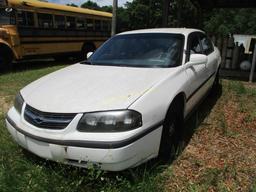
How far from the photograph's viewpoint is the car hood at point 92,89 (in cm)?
284

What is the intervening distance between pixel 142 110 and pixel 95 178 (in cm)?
76

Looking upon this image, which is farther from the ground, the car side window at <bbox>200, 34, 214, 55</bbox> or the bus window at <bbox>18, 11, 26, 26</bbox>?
the bus window at <bbox>18, 11, 26, 26</bbox>

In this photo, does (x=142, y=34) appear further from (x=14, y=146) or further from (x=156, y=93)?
(x=14, y=146)

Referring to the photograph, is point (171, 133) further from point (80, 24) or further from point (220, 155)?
point (80, 24)

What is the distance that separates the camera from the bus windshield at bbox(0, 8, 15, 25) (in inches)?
377

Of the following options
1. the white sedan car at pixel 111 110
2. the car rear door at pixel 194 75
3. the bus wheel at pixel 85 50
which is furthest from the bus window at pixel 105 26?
the white sedan car at pixel 111 110

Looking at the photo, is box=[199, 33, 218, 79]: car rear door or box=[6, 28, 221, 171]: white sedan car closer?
box=[6, 28, 221, 171]: white sedan car

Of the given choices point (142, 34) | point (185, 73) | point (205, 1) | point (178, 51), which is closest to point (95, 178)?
point (185, 73)

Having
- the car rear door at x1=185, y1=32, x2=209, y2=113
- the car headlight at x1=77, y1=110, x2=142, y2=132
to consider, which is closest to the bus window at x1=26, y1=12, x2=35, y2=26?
the car rear door at x1=185, y1=32, x2=209, y2=113

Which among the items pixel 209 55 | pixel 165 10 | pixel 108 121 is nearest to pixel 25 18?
pixel 165 10

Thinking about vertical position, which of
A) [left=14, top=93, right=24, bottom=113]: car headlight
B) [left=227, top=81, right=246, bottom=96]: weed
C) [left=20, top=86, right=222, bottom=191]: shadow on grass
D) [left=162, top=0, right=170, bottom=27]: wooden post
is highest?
[left=162, top=0, right=170, bottom=27]: wooden post

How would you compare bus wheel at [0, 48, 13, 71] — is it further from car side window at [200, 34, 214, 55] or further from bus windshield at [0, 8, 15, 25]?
car side window at [200, 34, 214, 55]

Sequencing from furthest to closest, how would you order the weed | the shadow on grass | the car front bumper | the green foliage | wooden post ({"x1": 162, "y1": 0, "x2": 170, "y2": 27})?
the green foliage
wooden post ({"x1": 162, "y1": 0, "x2": 170, "y2": 27})
the weed
the shadow on grass
the car front bumper

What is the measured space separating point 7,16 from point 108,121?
8.31m
